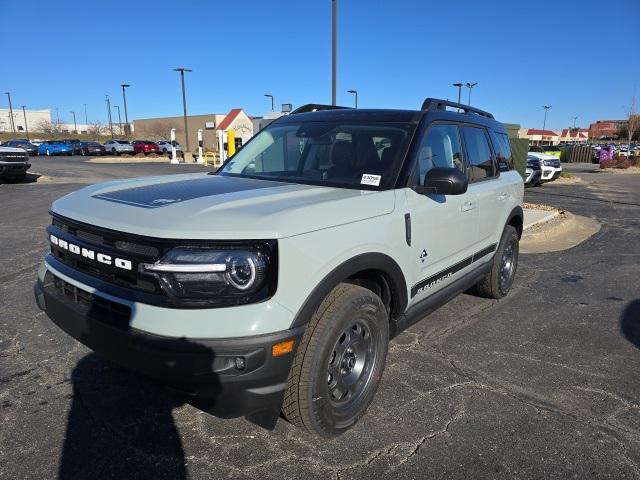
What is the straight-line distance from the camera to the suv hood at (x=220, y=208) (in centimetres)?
222

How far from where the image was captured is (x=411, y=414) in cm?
303

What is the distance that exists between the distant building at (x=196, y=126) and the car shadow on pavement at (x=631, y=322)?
40.1 m

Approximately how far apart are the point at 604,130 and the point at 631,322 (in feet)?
415

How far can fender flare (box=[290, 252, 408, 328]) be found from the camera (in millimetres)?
2369

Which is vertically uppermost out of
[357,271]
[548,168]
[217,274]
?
[217,274]

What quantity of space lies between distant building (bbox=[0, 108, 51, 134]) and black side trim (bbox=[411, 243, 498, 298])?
120 m

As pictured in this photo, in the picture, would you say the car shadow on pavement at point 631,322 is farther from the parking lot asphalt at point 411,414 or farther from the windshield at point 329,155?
the windshield at point 329,155

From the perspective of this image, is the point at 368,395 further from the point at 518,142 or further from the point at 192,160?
the point at 192,160

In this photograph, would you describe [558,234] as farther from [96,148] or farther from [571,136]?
[571,136]

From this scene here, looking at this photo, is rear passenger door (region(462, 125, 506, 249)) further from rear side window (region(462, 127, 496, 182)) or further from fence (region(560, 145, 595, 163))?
fence (region(560, 145, 595, 163))

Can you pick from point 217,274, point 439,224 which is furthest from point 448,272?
point 217,274

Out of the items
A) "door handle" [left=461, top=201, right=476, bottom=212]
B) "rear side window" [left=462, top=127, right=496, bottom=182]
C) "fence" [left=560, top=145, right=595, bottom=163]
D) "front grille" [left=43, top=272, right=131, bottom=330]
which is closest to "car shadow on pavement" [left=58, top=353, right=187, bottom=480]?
"front grille" [left=43, top=272, right=131, bottom=330]

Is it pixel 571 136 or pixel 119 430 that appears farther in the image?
pixel 571 136

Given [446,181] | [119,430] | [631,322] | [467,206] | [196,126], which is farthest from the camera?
[196,126]
